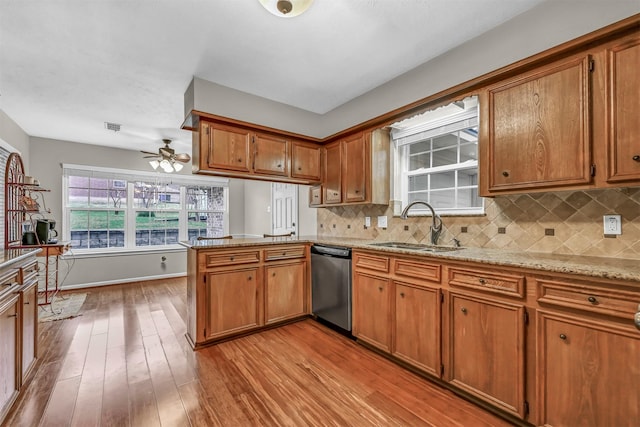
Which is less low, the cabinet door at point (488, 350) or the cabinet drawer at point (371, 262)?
the cabinet drawer at point (371, 262)

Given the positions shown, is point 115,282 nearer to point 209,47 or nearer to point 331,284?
point 331,284

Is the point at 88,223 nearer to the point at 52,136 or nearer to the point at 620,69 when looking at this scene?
the point at 52,136

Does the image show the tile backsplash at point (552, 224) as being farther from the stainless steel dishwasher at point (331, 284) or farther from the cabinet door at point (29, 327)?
the cabinet door at point (29, 327)

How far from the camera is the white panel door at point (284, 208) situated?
4.64m

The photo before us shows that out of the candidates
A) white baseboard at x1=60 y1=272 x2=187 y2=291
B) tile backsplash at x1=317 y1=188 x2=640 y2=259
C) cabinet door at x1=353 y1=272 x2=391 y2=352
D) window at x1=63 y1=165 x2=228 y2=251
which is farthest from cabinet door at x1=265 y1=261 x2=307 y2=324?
window at x1=63 y1=165 x2=228 y2=251

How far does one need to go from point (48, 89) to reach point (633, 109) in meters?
4.93

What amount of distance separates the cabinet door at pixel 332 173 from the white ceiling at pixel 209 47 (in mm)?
636

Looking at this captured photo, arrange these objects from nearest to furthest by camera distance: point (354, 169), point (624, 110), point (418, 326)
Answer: point (624, 110)
point (418, 326)
point (354, 169)

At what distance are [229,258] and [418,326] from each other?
180cm

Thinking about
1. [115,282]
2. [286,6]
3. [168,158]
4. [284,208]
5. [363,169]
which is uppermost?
[286,6]

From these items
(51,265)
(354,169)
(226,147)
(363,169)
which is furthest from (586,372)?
(51,265)

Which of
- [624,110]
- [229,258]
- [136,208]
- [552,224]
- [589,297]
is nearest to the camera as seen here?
[589,297]

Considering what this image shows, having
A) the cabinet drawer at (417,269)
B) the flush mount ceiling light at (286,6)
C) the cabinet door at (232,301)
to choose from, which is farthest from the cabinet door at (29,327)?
the cabinet drawer at (417,269)

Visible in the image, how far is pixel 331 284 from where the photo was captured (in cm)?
299
